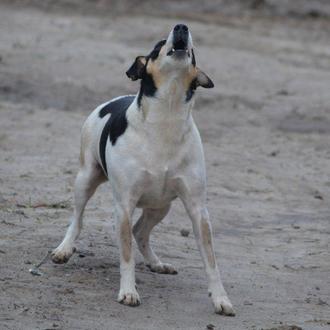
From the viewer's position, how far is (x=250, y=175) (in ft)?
38.3

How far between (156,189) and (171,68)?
29.9 inches

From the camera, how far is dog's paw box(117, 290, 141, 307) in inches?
275

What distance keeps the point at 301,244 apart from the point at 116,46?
9433 mm

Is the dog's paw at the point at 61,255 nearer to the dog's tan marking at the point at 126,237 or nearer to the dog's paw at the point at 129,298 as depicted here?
the dog's tan marking at the point at 126,237

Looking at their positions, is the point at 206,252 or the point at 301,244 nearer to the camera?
the point at 206,252

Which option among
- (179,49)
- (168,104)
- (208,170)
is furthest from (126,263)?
(208,170)

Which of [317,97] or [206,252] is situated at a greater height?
[206,252]

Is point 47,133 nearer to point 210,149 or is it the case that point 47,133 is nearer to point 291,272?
point 210,149

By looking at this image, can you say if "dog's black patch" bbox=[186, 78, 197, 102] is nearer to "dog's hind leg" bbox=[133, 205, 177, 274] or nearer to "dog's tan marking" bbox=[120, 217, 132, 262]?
"dog's tan marking" bbox=[120, 217, 132, 262]

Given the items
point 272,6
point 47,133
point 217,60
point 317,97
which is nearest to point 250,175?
point 47,133

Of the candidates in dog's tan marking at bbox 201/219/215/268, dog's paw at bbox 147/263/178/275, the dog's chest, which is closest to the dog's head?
the dog's chest

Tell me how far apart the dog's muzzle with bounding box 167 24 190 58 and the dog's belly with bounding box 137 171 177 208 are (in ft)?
2.42

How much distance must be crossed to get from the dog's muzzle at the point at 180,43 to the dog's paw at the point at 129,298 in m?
1.48

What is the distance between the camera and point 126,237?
7152 millimetres
